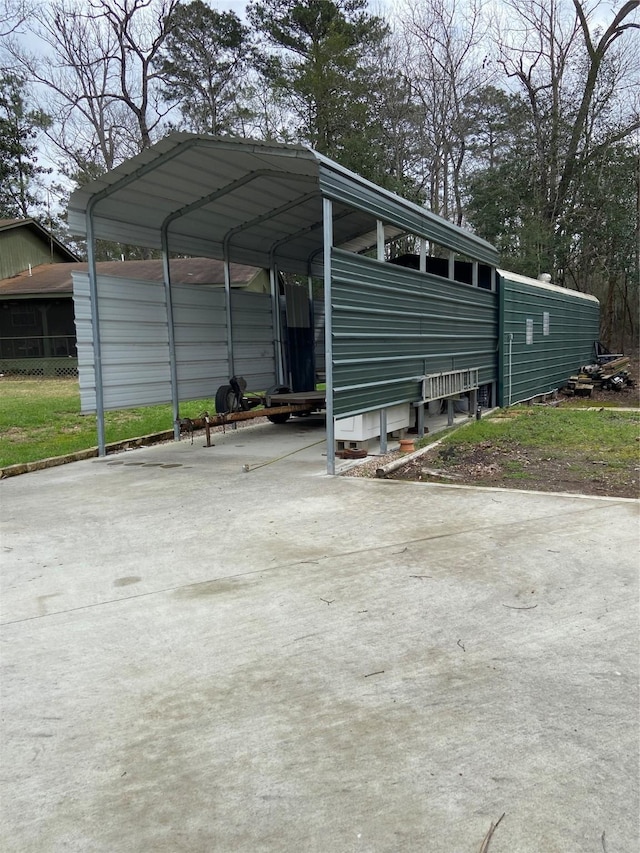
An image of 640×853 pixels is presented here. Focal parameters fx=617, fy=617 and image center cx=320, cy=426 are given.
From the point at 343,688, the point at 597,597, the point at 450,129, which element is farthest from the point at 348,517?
the point at 450,129

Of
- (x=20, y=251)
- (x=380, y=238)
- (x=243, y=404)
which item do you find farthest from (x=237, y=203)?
(x=20, y=251)

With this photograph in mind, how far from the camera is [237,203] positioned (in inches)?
357

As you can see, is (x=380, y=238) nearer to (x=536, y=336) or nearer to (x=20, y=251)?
(x=536, y=336)

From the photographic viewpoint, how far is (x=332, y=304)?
637 cm

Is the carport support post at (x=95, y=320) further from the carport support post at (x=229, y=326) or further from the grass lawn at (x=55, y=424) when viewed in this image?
the carport support post at (x=229, y=326)

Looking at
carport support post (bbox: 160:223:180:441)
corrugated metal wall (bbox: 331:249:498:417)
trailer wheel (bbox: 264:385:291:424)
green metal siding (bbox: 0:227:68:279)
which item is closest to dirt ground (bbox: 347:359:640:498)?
corrugated metal wall (bbox: 331:249:498:417)

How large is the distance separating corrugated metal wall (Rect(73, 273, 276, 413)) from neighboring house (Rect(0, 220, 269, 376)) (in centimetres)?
891

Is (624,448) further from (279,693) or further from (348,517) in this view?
(279,693)

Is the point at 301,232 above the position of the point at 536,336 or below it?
above

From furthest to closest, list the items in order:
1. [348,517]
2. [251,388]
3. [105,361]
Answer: [251,388]
[105,361]
[348,517]

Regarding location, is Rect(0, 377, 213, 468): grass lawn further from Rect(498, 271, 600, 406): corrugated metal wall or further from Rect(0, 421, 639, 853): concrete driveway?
Rect(498, 271, 600, 406): corrugated metal wall

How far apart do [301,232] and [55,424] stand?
18.0 feet

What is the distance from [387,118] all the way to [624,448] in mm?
19889

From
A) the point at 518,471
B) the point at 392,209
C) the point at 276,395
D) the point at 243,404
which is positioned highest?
the point at 392,209
